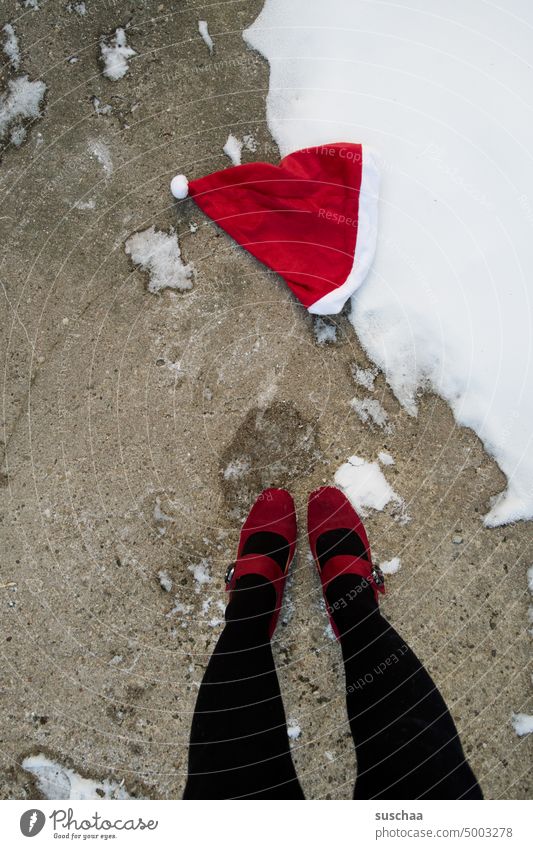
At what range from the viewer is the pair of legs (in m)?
1.52

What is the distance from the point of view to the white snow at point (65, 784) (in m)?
1.69

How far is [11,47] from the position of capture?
5.75 ft

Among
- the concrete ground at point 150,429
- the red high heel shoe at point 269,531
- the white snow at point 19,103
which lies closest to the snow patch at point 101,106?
the concrete ground at point 150,429

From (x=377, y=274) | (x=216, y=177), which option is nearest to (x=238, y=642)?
(x=377, y=274)

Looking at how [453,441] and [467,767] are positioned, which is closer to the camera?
[467,767]

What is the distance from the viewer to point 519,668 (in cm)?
168

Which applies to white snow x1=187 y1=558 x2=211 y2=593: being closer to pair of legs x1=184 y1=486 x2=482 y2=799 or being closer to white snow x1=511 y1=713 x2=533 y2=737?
pair of legs x1=184 y1=486 x2=482 y2=799

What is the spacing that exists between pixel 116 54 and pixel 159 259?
64cm

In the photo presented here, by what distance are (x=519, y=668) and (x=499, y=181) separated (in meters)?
1.44

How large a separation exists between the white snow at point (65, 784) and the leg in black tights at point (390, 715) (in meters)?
0.72

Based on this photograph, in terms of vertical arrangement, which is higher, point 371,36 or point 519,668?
point 371,36

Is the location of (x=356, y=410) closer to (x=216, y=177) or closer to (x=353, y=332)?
(x=353, y=332)

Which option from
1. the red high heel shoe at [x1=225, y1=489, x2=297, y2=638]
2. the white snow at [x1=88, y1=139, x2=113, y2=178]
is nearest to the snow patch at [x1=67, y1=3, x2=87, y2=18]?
the white snow at [x1=88, y1=139, x2=113, y2=178]

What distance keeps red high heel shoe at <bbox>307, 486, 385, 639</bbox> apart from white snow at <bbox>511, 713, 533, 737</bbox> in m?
0.53
